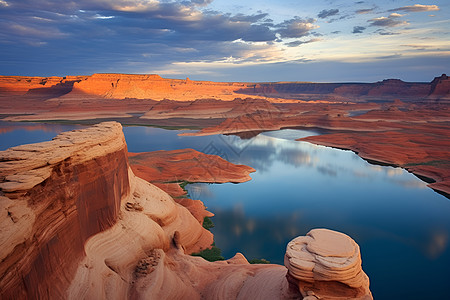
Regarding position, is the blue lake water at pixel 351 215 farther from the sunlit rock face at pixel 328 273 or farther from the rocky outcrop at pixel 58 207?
the rocky outcrop at pixel 58 207

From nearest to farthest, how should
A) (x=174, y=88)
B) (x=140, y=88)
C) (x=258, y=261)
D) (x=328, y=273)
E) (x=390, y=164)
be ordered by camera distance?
(x=328, y=273)
(x=258, y=261)
(x=390, y=164)
(x=140, y=88)
(x=174, y=88)

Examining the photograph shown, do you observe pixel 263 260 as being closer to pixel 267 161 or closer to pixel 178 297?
pixel 178 297

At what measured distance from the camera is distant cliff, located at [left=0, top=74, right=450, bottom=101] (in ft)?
276

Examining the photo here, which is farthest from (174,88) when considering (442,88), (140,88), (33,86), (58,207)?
(58,207)

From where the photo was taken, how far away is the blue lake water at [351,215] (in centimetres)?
1098

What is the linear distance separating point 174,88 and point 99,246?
102 metres

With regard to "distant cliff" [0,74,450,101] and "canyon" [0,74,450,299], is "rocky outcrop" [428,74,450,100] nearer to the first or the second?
"distant cliff" [0,74,450,101]

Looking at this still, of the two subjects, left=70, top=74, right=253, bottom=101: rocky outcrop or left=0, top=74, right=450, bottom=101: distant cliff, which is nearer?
left=0, top=74, right=450, bottom=101: distant cliff

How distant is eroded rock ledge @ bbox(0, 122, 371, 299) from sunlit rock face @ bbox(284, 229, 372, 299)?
0.02 metres

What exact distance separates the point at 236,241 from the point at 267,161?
15.1m

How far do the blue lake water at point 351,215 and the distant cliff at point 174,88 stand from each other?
68.1 m

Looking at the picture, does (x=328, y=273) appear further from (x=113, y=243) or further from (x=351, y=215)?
(x=351, y=215)

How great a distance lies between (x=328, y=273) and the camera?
6148 millimetres

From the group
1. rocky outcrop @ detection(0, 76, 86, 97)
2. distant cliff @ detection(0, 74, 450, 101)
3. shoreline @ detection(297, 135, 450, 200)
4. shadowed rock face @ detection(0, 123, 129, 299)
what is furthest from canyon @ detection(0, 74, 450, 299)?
rocky outcrop @ detection(0, 76, 86, 97)
